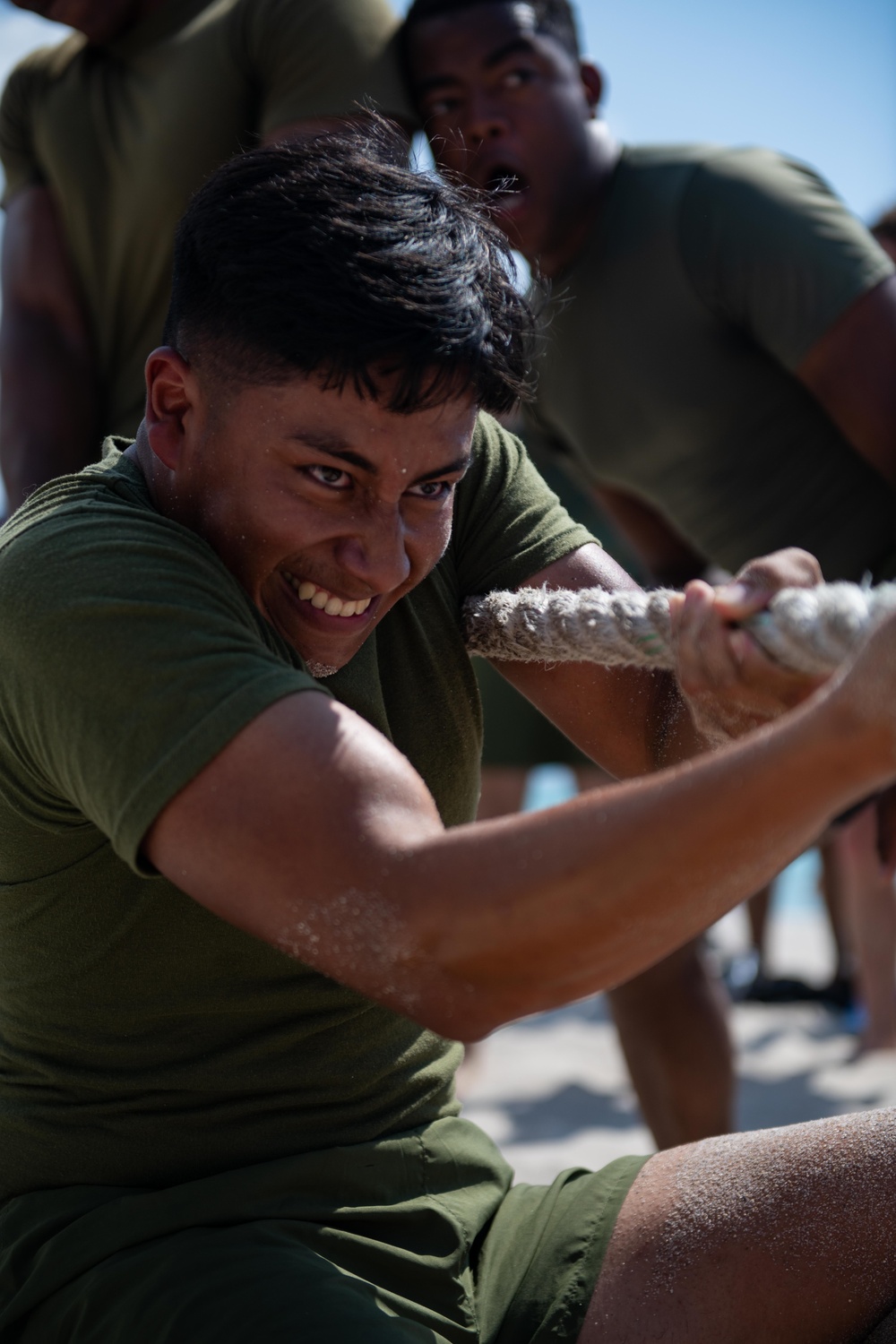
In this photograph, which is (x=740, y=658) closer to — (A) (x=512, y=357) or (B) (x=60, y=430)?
(A) (x=512, y=357)

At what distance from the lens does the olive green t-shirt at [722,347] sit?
8.48 feet

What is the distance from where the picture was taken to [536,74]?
9.38 feet

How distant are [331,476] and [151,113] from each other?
A: 4.51 feet

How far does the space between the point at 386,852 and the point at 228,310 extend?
587 mm

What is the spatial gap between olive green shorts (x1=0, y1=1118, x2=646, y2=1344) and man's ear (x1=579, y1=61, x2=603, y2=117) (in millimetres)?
2386

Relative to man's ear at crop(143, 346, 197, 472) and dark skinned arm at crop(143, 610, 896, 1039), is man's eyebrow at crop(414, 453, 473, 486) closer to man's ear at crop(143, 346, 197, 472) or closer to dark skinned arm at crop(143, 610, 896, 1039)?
man's ear at crop(143, 346, 197, 472)

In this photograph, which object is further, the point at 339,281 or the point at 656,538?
the point at 656,538

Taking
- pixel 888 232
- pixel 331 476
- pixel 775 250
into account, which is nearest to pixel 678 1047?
pixel 775 250

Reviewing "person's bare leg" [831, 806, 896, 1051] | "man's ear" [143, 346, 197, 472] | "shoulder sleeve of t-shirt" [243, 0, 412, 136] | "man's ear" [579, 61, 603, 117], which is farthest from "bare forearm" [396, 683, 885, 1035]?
"person's bare leg" [831, 806, 896, 1051]

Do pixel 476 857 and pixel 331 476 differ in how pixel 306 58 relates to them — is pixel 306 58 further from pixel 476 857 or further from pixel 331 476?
pixel 476 857

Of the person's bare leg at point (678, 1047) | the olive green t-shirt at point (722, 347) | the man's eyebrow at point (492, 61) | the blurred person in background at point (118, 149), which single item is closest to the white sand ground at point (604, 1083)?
the person's bare leg at point (678, 1047)

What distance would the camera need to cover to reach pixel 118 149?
252cm

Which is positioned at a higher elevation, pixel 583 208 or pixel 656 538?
pixel 583 208

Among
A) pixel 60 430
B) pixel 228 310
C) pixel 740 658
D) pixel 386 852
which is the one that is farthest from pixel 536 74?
pixel 386 852
